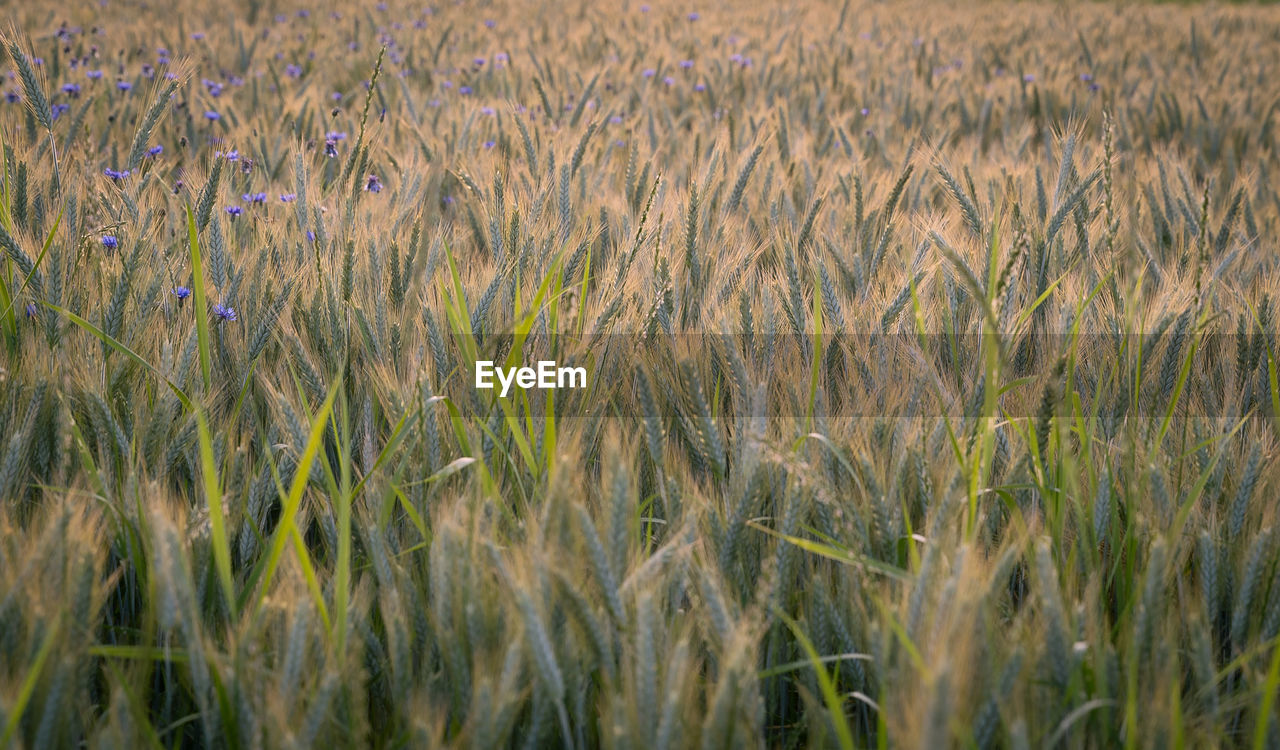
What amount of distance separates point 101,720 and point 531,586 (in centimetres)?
46

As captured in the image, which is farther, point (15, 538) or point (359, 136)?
point (359, 136)

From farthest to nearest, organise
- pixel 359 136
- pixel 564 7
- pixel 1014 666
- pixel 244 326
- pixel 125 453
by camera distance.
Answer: pixel 564 7 → pixel 359 136 → pixel 244 326 → pixel 125 453 → pixel 1014 666

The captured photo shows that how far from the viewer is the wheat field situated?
89 cm

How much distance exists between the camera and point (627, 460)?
1.13 meters

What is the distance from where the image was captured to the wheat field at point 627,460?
2.90 ft

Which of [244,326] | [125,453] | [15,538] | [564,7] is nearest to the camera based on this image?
[15,538]

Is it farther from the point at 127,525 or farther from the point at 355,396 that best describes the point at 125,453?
the point at 355,396

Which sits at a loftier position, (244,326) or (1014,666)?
(244,326)

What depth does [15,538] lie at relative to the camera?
0.99 meters

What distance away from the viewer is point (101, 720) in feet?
2.93

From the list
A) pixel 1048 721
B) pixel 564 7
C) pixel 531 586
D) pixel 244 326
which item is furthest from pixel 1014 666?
pixel 564 7

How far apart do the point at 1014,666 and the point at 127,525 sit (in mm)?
1060

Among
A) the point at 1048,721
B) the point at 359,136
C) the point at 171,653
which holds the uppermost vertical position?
the point at 359,136

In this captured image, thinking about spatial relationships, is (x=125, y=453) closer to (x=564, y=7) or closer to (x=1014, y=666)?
(x=1014, y=666)
